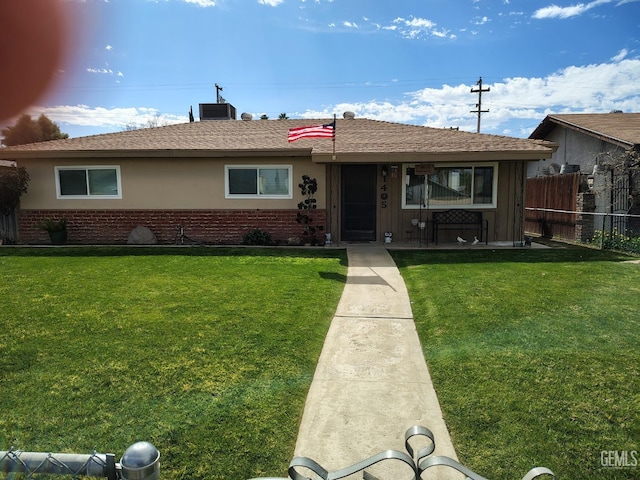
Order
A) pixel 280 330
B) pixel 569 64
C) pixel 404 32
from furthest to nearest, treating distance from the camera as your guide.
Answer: pixel 569 64, pixel 404 32, pixel 280 330

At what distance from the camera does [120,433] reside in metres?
2.78

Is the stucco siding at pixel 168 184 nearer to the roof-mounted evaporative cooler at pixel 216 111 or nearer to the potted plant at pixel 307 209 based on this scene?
the potted plant at pixel 307 209

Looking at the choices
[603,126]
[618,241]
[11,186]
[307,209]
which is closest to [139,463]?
[307,209]

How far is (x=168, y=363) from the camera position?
3855mm

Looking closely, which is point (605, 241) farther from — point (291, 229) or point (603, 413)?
point (603, 413)

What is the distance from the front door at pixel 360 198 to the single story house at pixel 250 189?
0.09 ft

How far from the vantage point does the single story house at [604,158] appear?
39.3ft

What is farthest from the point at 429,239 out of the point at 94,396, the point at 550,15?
the point at 94,396

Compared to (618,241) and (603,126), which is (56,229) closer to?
(618,241)

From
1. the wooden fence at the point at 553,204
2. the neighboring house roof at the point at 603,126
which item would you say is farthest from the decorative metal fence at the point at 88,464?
the neighboring house roof at the point at 603,126

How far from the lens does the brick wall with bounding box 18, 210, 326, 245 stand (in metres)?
12.0

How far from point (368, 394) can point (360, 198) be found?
8.91m

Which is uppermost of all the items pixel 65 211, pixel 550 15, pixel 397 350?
pixel 550 15

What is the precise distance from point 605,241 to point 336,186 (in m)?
7.10
